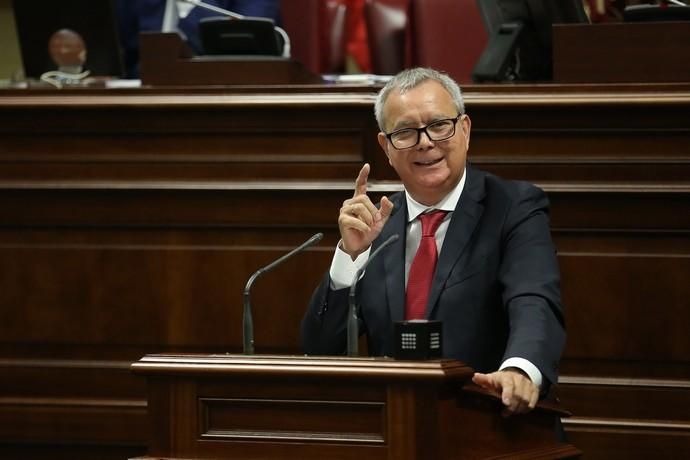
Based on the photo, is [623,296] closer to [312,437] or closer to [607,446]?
[607,446]

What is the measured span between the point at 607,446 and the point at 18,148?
5.97 feet

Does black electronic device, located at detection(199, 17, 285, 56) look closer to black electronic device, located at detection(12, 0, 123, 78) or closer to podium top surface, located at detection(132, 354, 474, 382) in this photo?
black electronic device, located at detection(12, 0, 123, 78)

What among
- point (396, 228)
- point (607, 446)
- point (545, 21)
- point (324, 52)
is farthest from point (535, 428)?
point (324, 52)

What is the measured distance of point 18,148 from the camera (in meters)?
3.36

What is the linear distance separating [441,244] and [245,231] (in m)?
0.85

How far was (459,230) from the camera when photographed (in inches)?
98.5

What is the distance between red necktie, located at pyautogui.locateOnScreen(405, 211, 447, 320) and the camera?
8.16ft

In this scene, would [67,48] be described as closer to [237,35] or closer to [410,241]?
[237,35]

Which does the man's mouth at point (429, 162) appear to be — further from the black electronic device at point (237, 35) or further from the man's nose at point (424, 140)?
the black electronic device at point (237, 35)

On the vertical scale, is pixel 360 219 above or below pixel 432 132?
below

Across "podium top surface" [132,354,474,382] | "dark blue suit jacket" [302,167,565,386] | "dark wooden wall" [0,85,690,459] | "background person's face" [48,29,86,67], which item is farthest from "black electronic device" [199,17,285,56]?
"podium top surface" [132,354,474,382]

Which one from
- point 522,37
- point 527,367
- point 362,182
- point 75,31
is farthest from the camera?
point 75,31

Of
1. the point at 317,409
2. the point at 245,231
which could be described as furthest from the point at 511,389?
the point at 245,231

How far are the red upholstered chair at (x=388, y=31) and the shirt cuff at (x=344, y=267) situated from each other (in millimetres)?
2067
